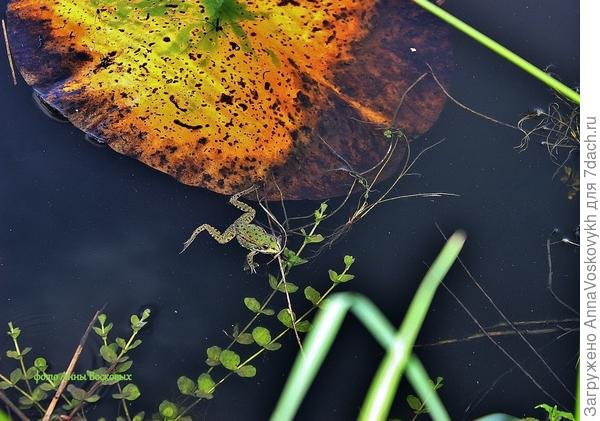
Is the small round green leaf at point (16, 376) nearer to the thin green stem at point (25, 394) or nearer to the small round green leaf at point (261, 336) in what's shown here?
the thin green stem at point (25, 394)

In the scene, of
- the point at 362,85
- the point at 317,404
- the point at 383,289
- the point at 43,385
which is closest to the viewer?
the point at 43,385

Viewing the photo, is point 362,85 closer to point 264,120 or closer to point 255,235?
point 264,120

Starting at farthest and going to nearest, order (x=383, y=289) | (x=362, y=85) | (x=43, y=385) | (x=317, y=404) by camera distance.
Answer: (x=362, y=85) → (x=383, y=289) → (x=317, y=404) → (x=43, y=385)

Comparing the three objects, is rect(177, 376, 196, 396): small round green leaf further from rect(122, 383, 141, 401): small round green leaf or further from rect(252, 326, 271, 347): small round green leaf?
rect(252, 326, 271, 347): small round green leaf

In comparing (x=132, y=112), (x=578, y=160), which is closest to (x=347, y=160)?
(x=132, y=112)

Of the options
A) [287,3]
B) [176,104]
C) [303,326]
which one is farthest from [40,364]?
[287,3]
